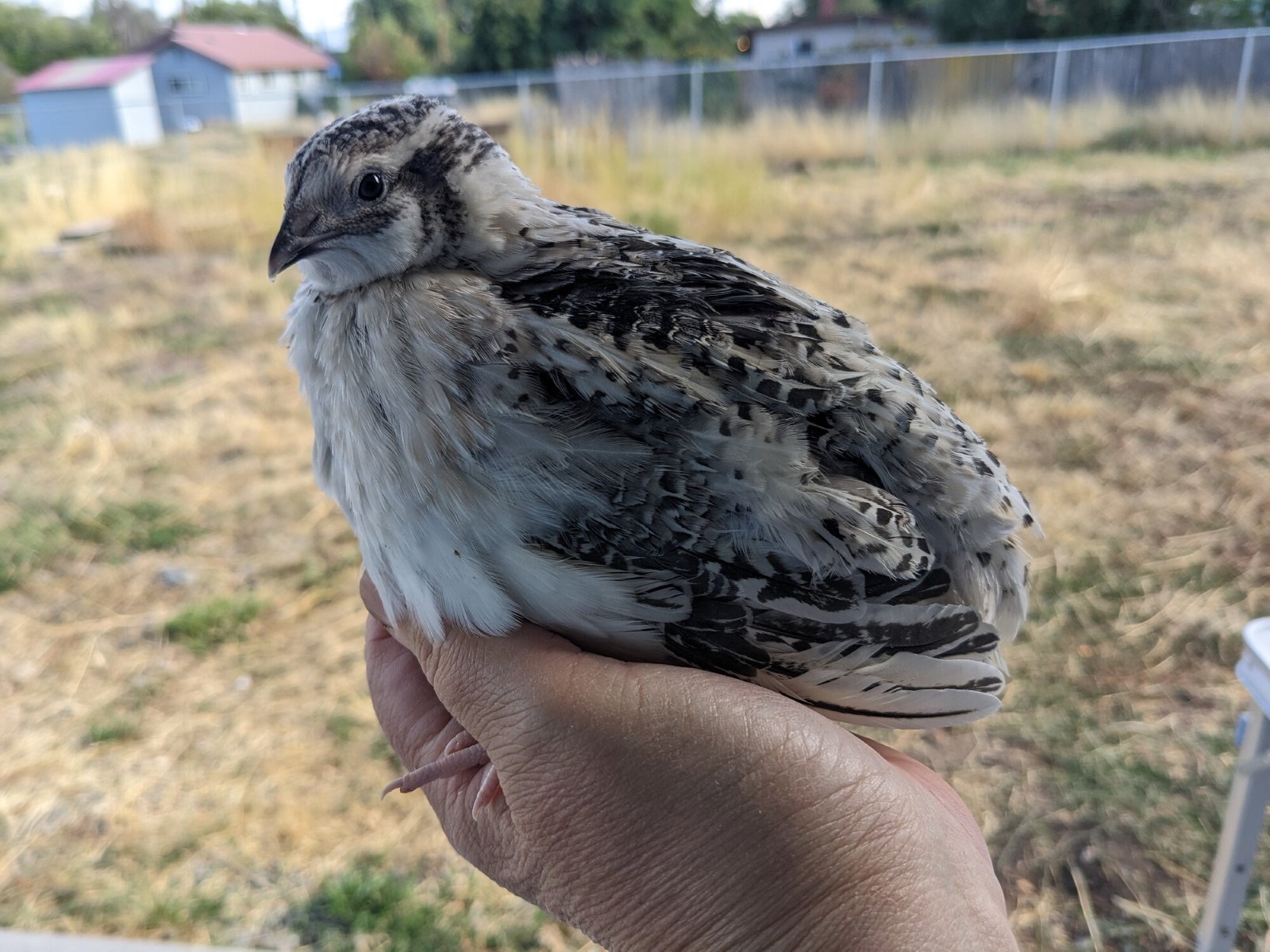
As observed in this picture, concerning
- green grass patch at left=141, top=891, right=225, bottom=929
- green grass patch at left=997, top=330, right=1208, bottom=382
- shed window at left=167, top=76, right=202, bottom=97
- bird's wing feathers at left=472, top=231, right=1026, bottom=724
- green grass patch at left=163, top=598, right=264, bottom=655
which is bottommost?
green grass patch at left=141, top=891, right=225, bottom=929

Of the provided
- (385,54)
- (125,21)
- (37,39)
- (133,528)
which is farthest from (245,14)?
(133,528)

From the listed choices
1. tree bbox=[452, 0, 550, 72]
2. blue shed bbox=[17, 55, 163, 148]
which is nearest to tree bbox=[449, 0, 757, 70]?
tree bbox=[452, 0, 550, 72]

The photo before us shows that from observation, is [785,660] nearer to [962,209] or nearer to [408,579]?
[408,579]

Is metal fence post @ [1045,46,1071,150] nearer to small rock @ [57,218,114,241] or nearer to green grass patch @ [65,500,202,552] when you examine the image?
small rock @ [57,218,114,241]

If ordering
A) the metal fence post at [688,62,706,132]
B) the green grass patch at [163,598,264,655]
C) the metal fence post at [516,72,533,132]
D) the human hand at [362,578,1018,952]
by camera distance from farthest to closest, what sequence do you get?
the metal fence post at [688,62,706,132], the metal fence post at [516,72,533,132], the green grass patch at [163,598,264,655], the human hand at [362,578,1018,952]

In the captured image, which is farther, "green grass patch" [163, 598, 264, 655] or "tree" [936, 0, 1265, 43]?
"tree" [936, 0, 1265, 43]

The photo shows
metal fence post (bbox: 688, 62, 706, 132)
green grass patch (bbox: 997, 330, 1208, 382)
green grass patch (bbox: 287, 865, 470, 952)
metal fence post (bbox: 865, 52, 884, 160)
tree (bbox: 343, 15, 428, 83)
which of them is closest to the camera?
green grass patch (bbox: 287, 865, 470, 952)

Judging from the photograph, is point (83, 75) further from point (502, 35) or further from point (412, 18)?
point (502, 35)
